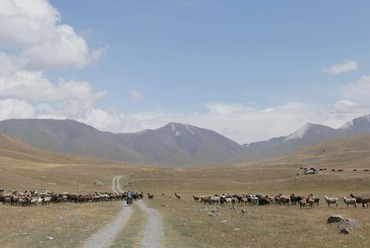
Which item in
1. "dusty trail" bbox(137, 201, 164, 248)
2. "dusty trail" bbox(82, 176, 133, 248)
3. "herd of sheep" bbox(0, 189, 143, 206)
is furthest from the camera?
"herd of sheep" bbox(0, 189, 143, 206)

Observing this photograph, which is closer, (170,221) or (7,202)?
(170,221)

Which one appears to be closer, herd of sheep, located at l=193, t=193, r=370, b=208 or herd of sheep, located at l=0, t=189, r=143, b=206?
herd of sheep, located at l=193, t=193, r=370, b=208

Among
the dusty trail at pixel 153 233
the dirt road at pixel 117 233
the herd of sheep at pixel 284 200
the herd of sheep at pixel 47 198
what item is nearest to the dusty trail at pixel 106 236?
the dirt road at pixel 117 233

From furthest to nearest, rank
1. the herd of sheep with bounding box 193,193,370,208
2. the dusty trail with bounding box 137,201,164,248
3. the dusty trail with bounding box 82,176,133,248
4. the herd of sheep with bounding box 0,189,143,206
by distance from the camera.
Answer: the herd of sheep with bounding box 0,189,143,206 < the herd of sheep with bounding box 193,193,370,208 < the dusty trail with bounding box 82,176,133,248 < the dusty trail with bounding box 137,201,164,248

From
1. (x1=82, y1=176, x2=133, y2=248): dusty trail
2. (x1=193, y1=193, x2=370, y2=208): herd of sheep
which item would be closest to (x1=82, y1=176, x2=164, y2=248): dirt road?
(x1=82, y1=176, x2=133, y2=248): dusty trail

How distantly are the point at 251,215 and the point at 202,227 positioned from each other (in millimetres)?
10035

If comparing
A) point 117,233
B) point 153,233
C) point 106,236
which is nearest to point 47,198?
point 117,233

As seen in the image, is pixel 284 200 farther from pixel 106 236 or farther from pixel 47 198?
pixel 47 198

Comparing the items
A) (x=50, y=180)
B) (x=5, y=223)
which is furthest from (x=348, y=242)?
(x=50, y=180)

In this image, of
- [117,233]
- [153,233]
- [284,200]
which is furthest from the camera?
[284,200]

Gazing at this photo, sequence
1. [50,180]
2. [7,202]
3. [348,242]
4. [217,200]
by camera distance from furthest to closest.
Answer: [50,180]
[217,200]
[7,202]
[348,242]

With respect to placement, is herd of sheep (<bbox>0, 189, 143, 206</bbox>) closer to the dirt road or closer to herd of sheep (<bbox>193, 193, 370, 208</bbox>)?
herd of sheep (<bbox>193, 193, 370, 208</bbox>)

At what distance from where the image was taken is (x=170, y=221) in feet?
111

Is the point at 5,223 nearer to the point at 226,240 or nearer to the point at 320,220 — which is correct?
the point at 226,240
